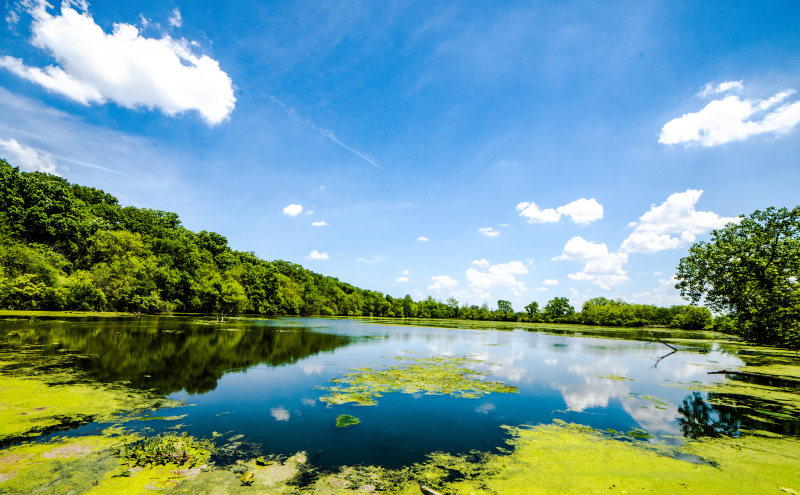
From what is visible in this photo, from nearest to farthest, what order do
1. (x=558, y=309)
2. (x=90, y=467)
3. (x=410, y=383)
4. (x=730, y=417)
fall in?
(x=90, y=467)
(x=730, y=417)
(x=410, y=383)
(x=558, y=309)

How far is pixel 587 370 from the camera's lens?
22422 millimetres

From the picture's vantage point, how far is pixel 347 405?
1206 centimetres

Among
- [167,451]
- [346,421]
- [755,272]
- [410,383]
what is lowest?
[410,383]

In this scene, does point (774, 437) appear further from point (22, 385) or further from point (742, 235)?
point (742, 235)

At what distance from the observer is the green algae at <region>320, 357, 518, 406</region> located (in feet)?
44.2

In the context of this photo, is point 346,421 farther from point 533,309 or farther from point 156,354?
point 533,309

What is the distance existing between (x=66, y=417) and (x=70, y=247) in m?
73.7

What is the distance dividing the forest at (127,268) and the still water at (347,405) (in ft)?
92.5

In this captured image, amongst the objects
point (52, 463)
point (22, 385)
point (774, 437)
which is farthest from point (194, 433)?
point (774, 437)

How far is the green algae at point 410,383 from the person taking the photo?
531 inches

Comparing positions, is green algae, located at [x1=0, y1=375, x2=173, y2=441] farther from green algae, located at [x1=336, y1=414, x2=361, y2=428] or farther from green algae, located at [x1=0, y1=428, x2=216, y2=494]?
green algae, located at [x1=336, y1=414, x2=361, y2=428]

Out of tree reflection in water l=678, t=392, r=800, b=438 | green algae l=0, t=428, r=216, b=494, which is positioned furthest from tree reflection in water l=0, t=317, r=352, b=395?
tree reflection in water l=678, t=392, r=800, b=438

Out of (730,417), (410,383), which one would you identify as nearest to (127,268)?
(410,383)

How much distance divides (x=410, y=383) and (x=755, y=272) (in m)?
34.4
